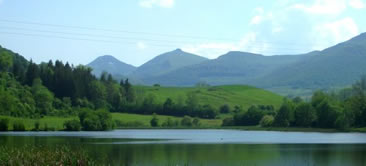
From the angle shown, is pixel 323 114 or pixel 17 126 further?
pixel 323 114

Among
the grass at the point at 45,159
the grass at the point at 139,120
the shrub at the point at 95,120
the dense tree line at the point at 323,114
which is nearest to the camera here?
the grass at the point at 45,159

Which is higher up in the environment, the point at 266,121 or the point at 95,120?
the point at 266,121

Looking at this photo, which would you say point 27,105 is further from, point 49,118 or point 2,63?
point 2,63

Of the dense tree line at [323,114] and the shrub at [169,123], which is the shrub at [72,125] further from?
the dense tree line at [323,114]

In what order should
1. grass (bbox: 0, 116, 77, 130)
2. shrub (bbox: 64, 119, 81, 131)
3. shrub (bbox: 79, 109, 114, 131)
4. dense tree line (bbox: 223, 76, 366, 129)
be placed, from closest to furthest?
dense tree line (bbox: 223, 76, 366, 129), grass (bbox: 0, 116, 77, 130), shrub (bbox: 64, 119, 81, 131), shrub (bbox: 79, 109, 114, 131)

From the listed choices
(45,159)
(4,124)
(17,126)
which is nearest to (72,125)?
(17,126)

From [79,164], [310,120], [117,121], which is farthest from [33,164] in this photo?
[117,121]

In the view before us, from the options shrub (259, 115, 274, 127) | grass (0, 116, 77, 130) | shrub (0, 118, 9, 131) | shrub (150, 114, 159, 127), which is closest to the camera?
shrub (0, 118, 9, 131)

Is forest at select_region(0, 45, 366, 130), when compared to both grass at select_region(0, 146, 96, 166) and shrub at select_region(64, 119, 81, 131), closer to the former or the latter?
shrub at select_region(64, 119, 81, 131)

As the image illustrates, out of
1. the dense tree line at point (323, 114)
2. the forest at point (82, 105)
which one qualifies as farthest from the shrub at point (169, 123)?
the dense tree line at point (323, 114)

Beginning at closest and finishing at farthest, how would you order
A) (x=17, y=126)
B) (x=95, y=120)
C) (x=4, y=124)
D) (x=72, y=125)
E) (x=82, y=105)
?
(x=4, y=124) < (x=17, y=126) < (x=72, y=125) < (x=95, y=120) < (x=82, y=105)

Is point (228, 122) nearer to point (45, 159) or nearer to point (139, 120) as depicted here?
point (139, 120)

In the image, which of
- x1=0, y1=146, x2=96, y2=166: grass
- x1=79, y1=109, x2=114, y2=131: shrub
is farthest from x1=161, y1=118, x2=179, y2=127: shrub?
x1=0, y1=146, x2=96, y2=166: grass

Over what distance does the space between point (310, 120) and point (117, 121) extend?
6218 cm
